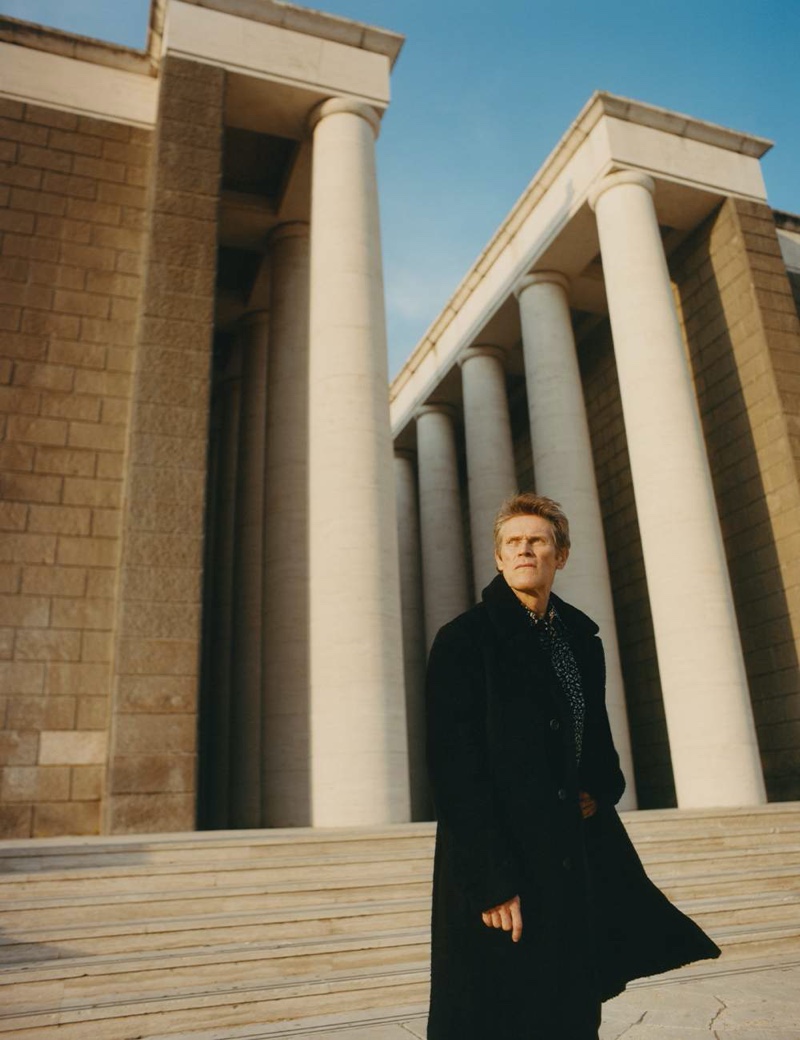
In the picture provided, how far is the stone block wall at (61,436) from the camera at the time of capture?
1291 centimetres

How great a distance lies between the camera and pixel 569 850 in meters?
3.01

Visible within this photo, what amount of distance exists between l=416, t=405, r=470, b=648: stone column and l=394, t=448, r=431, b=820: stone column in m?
0.76

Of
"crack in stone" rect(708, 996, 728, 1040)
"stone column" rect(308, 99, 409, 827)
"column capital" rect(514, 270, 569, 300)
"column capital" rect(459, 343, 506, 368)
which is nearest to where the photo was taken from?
"crack in stone" rect(708, 996, 728, 1040)

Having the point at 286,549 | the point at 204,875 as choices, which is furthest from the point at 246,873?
the point at 286,549

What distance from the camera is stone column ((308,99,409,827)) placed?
43.9ft

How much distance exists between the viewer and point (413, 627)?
30359 mm

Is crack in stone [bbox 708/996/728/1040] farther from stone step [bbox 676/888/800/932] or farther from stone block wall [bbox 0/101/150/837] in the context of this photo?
stone block wall [bbox 0/101/150/837]

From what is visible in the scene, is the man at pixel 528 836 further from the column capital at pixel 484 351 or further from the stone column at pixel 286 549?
the column capital at pixel 484 351

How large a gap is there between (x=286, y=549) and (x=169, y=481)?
15.3ft

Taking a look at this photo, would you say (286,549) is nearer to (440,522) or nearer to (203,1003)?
(440,522)

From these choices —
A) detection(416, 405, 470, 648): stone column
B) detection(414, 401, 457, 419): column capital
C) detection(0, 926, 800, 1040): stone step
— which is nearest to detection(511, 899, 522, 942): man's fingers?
detection(0, 926, 800, 1040): stone step

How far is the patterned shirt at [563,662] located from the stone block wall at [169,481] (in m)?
10.1

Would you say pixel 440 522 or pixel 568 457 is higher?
pixel 440 522

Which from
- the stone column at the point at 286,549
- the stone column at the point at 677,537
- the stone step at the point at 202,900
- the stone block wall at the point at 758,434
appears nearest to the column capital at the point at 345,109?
the stone column at the point at 286,549
